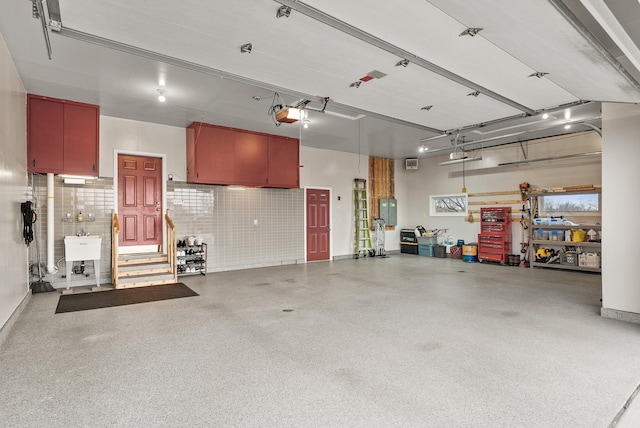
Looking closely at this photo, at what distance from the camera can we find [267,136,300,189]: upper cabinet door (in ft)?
27.4

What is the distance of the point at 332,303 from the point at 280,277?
8.06 feet

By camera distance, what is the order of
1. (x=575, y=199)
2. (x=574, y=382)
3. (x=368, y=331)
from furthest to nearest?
1. (x=575, y=199)
2. (x=368, y=331)
3. (x=574, y=382)

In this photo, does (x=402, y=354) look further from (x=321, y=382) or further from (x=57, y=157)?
(x=57, y=157)

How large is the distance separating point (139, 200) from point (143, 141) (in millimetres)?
1248

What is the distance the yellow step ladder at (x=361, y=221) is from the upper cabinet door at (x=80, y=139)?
23.0ft

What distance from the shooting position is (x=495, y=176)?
32.0 feet

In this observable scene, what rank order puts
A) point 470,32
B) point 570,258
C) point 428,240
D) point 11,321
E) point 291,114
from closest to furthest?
→ point 470,32 < point 11,321 < point 291,114 < point 570,258 < point 428,240

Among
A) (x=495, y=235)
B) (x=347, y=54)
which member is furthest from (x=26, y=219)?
(x=495, y=235)

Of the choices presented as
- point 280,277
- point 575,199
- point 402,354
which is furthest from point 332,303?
point 575,199

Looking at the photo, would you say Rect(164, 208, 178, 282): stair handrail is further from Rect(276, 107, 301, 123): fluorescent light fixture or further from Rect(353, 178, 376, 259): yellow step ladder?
Rect(353, 178, 376, 259): yellow step ladder

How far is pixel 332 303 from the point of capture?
5133 millimetres

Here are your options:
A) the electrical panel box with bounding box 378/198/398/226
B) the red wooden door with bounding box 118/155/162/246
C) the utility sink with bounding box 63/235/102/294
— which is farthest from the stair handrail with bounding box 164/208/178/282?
the electrical panel box with bounding box 378/198/398/226

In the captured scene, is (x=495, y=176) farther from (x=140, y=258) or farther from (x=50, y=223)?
(x=50, y=223)

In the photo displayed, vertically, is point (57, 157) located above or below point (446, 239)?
above
